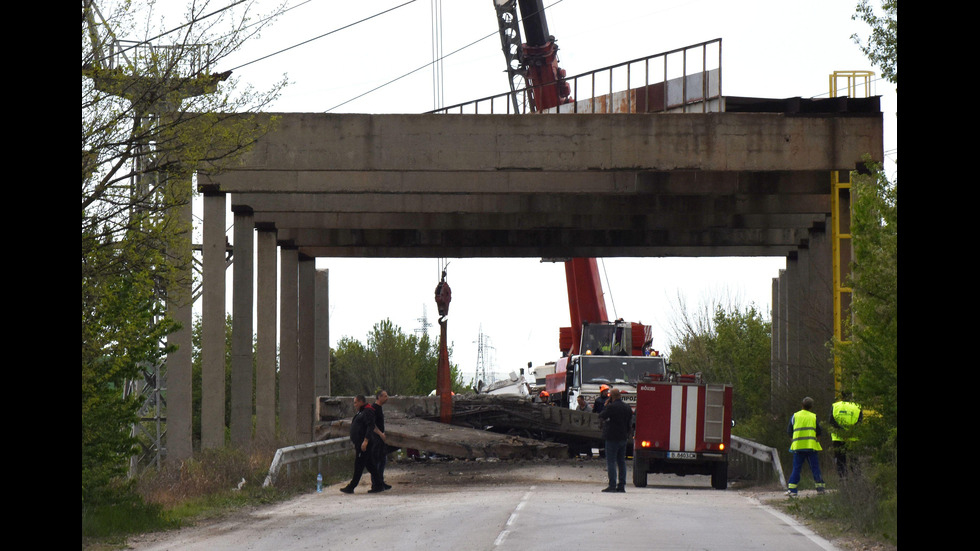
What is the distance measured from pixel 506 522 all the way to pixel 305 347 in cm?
2984

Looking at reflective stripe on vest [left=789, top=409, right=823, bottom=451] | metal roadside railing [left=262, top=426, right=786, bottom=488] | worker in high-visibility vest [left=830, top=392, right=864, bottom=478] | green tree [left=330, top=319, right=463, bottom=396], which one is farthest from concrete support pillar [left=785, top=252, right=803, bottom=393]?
green tree [left=330, top=319, right=463, bottom=396]

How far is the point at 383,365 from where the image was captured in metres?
85.6

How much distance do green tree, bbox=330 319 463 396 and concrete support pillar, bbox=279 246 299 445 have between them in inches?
1695

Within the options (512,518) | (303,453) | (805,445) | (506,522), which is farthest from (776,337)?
(506,522)

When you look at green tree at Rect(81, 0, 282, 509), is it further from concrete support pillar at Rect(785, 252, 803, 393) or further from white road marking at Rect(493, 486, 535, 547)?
concrete support pillar at Rect(785, 252, 803, 393)

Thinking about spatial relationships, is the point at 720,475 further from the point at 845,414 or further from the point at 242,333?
the point at 242,333

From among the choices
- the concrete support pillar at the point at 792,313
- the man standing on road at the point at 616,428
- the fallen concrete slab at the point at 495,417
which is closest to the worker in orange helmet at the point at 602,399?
the fallen concrete slab at the point at 495,417

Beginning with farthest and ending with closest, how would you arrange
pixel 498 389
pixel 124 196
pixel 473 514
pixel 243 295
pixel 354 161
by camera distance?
pixel 498 389, pixel 243 295, pixel 354 161, pixel 473 514, pixel 124 196

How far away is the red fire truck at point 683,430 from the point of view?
78.2 feet

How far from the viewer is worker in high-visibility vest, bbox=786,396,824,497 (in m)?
20.5

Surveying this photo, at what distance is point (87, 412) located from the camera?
16453 millimetres
